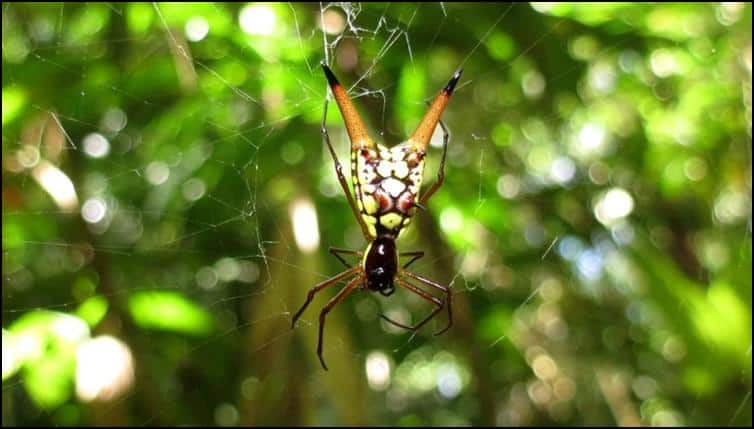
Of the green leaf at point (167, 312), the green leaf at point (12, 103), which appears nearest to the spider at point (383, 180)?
the green leaf at point (167, 312)

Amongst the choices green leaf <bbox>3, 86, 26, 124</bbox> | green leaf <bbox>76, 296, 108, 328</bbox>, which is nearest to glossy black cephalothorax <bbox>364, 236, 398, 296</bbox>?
green leaf <bbox>76, 296, 108, 328</bbox>

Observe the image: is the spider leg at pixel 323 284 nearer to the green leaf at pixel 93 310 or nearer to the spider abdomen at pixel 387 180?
the spider abdomen at pixel 387 180

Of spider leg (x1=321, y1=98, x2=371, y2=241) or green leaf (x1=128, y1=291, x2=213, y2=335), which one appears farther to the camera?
green leaf (x1=128, y1=291, x2=213, y2=335)

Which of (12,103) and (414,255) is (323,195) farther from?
(12,103)

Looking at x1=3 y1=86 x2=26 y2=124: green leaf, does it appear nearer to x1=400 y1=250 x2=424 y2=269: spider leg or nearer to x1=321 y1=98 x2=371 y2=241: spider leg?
x1=321 y1=98 x2=371 y2=241: spider leg

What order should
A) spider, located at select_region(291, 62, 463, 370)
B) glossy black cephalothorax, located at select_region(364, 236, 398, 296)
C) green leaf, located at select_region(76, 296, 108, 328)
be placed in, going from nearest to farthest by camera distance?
spider, located at select_region(291, 62, 463, 370), glossy black cephalothorax, located at select_region(364, 236, 398, 296), green leaf, located at select_region(76, 296, 108, 328)

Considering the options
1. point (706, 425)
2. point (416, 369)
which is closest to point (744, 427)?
point (706, 425)

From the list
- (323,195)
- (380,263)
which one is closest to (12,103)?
(323,195)
